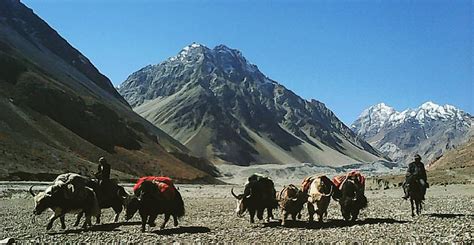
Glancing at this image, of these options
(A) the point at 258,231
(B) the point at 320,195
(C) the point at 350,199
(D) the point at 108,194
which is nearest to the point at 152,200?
(D) the point at 108,194

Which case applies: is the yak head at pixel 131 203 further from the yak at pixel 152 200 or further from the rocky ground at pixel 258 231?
the rocky ground at pixel 258 231

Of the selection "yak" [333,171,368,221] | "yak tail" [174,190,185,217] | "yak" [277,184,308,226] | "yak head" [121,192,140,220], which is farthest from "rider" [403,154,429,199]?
"yak head" [121,192,140,220]

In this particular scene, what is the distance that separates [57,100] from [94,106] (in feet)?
44.8

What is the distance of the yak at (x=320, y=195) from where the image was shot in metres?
21.4

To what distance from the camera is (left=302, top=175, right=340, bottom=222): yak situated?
21406 millimetres

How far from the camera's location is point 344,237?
54.9 feet

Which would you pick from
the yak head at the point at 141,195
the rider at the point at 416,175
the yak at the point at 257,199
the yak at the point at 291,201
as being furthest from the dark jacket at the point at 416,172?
the yak head at the point at 141,195

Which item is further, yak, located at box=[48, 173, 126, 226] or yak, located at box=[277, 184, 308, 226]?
yak, located at box=[48, 173, 126, 226]

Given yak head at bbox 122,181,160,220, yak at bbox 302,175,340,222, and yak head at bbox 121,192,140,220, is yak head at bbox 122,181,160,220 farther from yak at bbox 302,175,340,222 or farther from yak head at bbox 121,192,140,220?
yak at bbox 302,175,340,222

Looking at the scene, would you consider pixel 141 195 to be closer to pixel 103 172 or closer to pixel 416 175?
pixel 103 172

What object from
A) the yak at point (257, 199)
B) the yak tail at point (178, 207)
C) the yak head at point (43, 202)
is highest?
the yak at point (257, 199)

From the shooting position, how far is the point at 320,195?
21359 millimetres

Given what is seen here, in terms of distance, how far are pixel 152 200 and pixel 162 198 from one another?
0.50 metres

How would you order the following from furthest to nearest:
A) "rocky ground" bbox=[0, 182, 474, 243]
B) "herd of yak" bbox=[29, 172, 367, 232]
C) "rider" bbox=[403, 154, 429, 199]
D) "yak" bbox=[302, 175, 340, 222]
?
"rider" bbox=[403, 154, 429, 199]
"yak" bbox=[302, 175, 340, 222]
"herd of yak" bbox=[29, 172, 367, 232]
"rocky ground" bbox=[0, 182, 474, 243]
